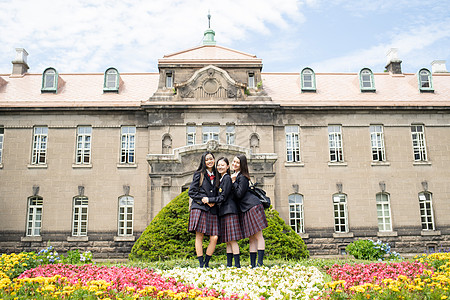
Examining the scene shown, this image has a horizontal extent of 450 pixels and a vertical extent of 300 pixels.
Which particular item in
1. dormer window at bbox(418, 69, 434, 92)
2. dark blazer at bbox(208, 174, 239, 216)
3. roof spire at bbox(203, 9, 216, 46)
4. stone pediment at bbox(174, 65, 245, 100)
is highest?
roof spire at bbox(203, 9, 216, 46)

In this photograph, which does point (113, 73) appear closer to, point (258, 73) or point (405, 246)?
point (258, 73)

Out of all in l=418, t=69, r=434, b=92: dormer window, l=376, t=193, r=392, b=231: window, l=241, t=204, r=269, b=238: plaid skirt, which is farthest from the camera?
l=418, t=69, r=434, b=92: dormer window

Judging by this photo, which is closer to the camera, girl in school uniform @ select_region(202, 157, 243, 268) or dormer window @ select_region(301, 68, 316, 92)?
girl in school uniform @ select_region(202, 157, 243, 268)

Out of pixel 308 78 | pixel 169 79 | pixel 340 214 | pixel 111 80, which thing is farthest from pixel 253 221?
pixel 111 80

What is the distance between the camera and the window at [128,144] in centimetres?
2044

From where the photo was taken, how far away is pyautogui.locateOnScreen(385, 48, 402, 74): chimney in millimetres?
25734

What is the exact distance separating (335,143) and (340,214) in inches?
162

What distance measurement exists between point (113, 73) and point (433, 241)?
21.4m

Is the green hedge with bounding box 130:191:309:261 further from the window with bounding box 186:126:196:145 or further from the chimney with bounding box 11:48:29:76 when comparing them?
the chimney with bounding box 11:48:29:76

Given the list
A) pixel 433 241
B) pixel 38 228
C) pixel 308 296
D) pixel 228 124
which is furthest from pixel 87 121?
pixel 433 241

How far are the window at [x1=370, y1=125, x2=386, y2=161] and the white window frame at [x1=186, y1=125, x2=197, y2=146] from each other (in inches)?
409

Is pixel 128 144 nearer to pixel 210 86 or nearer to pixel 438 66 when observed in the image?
pixel 210 86

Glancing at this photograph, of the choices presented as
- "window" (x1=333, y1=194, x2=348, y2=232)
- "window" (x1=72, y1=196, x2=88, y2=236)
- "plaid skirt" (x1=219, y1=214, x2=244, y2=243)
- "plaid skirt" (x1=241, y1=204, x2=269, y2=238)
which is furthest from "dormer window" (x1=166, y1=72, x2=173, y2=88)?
"plaid skirt" (x1=241, y1=204, x2=269, y2=238)

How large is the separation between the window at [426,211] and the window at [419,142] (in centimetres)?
217
